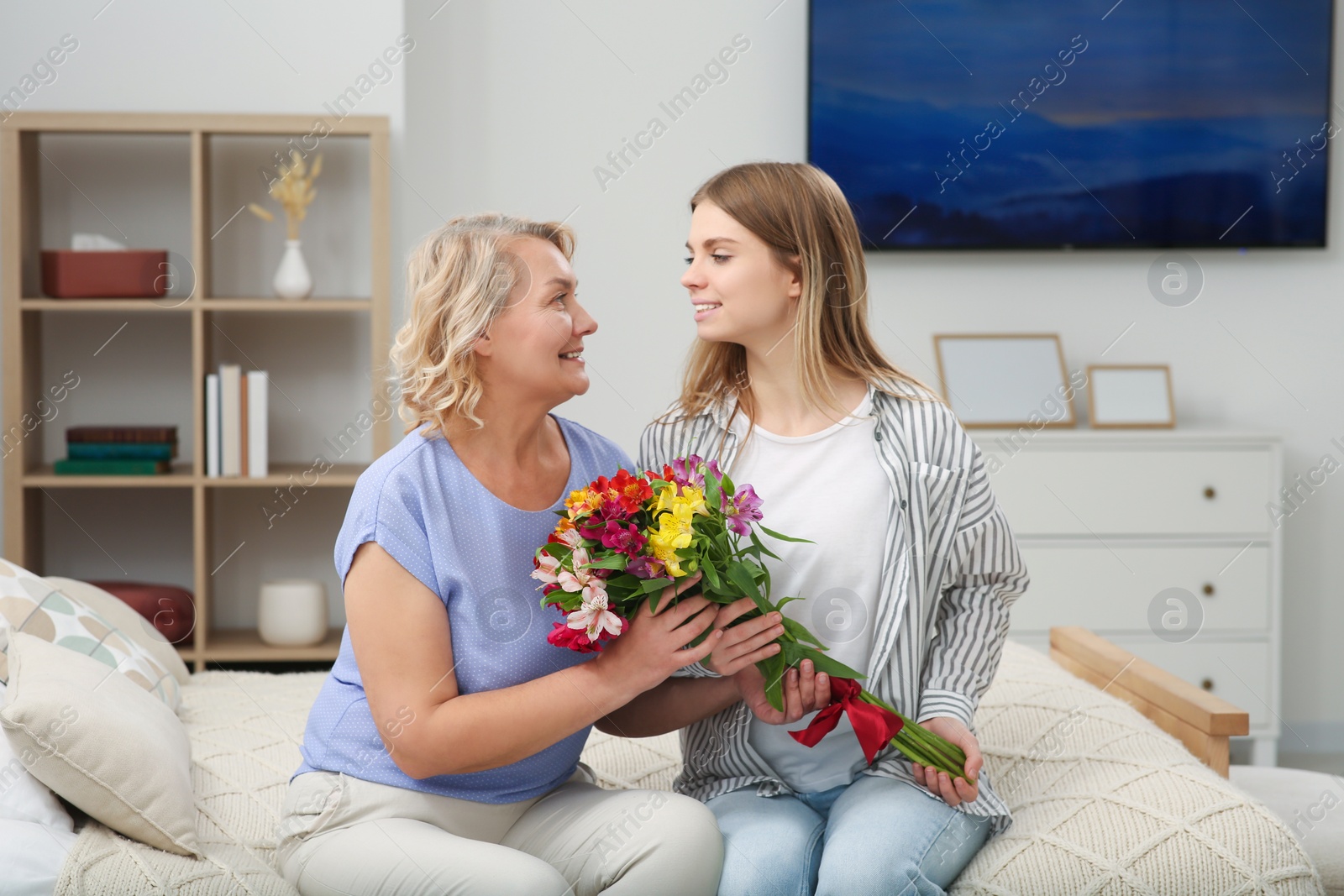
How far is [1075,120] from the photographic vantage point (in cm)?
357

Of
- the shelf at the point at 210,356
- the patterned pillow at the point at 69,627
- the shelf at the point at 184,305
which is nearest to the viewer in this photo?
the patterned pillow at the point at 69,627

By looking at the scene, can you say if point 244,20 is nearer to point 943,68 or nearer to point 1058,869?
point 943,68

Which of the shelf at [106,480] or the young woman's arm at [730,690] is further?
the shelf at [106,480]

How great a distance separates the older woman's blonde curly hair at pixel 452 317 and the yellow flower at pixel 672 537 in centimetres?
30

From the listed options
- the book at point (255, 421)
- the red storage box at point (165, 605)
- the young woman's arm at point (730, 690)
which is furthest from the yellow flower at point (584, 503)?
the red storage box at point (165, 605)

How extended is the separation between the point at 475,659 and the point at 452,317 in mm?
426


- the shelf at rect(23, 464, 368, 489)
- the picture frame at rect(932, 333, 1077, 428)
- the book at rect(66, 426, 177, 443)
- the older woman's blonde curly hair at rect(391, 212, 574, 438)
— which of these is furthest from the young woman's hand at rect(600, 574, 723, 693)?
the picture frame at rect(932, 333, 1077, 428)

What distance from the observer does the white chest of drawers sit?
3.27 meters

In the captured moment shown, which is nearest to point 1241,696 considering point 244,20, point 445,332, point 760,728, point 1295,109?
point 1295,109

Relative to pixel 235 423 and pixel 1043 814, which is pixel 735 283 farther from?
pixel 235 423

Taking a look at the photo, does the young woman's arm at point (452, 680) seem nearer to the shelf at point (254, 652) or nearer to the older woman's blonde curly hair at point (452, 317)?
the older woman's blonde curly hair at point (452, 317)

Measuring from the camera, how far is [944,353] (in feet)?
11.8

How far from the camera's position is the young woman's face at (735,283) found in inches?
61.8

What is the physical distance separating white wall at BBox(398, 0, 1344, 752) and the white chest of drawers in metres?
0.41
